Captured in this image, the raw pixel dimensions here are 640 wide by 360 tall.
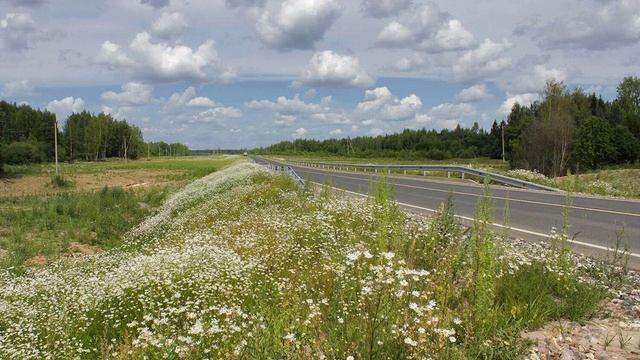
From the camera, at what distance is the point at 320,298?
19.1 feet

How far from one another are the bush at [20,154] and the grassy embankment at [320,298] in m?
85.3

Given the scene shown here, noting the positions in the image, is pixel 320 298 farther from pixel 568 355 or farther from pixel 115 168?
pixel 115 168

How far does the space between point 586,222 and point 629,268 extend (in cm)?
463

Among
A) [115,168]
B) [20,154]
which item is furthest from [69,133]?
[115,168]

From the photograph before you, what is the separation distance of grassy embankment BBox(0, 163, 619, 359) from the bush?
280 ft

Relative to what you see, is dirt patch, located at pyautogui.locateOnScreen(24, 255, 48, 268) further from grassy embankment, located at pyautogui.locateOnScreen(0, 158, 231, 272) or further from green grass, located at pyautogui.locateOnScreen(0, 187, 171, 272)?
green grass, located at pyautogui.locateOnScreen(0, 187, 171, 272)

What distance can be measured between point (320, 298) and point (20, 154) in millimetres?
95006

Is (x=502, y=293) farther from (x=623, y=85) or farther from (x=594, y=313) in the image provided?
(x=623, y=85)

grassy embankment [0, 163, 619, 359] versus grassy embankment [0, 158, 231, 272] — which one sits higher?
grassy embankment [0, 163, 619, 359]

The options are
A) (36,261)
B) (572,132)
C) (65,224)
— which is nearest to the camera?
(36,261)

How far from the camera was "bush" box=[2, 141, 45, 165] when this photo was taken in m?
81.2

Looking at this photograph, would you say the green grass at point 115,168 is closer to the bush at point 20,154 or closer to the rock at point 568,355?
the bush at point 20,154

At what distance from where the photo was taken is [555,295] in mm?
5836

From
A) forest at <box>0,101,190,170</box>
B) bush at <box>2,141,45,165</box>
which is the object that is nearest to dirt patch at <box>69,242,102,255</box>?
bush at <box>2,141,45,165</box>
